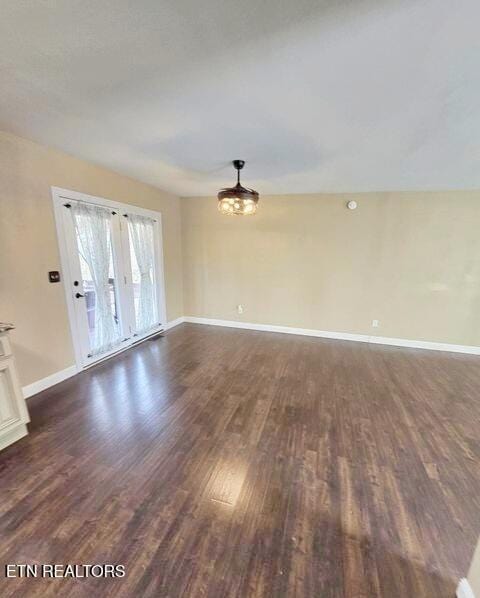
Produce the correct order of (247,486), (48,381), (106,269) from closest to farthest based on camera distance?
1. (247,486)
2. (48,381)
3. (106,269)

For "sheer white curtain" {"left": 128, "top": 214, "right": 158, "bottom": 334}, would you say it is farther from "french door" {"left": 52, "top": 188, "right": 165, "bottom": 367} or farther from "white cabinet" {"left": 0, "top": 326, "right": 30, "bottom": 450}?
"white cabinet" {"left": 0, "top": 326, "right": 30, "bottom": 450}

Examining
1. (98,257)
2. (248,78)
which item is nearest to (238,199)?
(248,78)

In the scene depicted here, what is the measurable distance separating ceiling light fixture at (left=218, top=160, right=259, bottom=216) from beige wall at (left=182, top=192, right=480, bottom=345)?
6.34 ft

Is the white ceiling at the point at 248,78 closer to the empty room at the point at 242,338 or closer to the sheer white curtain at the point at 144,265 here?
the empty room at the point at 242,338

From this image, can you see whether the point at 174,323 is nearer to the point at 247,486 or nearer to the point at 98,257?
the point at 98,257

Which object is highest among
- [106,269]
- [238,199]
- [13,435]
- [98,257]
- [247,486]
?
[238,199]

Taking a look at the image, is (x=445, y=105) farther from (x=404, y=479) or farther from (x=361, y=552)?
(x=361, y=552)

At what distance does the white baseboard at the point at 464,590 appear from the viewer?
3.50ft

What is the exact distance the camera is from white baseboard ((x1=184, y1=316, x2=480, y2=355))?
4004 mm

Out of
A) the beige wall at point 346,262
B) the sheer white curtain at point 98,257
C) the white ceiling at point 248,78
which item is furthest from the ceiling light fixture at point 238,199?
the beige wall at point 346,262

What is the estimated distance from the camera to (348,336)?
4.45 m

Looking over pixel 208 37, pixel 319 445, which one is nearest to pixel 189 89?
pixel 208 37

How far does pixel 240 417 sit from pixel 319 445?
725 mm

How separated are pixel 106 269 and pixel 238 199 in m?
2.02
